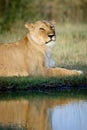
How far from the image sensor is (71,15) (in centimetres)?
1938

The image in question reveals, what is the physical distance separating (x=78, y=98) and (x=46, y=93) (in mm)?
609

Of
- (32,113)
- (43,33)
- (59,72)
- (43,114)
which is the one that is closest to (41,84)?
(59,72)

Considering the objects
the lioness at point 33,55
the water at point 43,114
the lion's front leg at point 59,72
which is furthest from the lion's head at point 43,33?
the water at point 43,114

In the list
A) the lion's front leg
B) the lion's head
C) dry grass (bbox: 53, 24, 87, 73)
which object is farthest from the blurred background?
the lion's front leg

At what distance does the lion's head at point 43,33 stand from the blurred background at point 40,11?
193 inches

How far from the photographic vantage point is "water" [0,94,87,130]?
7.77 metres

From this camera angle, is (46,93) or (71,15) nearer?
(46,93)

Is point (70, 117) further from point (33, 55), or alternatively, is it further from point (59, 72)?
point (33, 55)

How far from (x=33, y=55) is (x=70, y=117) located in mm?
2984

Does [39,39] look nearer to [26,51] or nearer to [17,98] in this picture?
[26,51]

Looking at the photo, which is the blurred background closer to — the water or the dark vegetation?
the dark vegetation

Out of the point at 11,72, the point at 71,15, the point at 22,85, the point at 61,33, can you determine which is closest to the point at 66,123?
the point at 22,85

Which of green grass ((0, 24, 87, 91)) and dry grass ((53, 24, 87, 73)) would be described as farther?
dry grass ((53, 24, 87, 73))

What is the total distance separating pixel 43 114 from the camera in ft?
27.8
